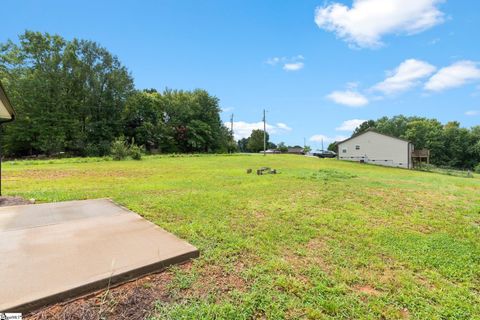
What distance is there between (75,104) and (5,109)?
26.7m

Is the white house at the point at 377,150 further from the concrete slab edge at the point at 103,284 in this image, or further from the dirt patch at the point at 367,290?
the concrete slab edge at the point at 103,284

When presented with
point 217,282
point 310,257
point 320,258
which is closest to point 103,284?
point 217,282

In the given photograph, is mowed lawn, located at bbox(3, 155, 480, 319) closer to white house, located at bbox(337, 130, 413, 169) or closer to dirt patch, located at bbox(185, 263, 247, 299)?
dirt patch, located at bbox(185, 263, 247, 299)

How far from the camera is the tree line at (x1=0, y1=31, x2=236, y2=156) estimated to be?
24.9 meters

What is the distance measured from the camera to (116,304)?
189 cm

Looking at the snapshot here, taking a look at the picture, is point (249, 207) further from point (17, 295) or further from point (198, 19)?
point (198, 19)

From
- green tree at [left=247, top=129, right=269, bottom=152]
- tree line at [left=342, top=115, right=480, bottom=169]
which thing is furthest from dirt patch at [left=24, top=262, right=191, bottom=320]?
green tree at [left=247, top=129, right=269, bottom=152]

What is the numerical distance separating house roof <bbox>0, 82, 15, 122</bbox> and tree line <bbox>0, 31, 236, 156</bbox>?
71.1 ft

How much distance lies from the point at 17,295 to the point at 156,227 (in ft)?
5.85

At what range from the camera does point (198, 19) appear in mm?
12555

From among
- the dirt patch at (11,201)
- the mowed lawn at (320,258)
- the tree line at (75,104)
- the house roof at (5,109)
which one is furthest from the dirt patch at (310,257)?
the tree line at (75,104)

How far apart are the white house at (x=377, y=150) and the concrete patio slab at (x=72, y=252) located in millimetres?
30627

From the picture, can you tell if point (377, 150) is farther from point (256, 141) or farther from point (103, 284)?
point (103, 284)

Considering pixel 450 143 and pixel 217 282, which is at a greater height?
pixel 450 143
